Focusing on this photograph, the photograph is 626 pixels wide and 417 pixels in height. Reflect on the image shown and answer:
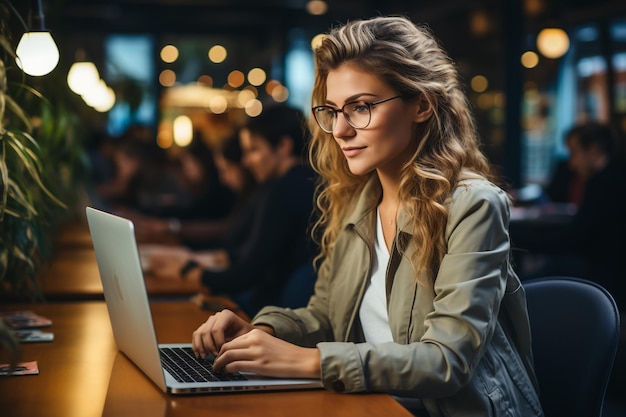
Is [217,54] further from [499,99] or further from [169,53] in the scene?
[499,99]

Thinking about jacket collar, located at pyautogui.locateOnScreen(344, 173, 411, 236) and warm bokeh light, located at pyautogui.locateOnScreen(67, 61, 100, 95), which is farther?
warm bokeh light, located at pyautogui.locateOnScreen(67, 61, 100, 95)

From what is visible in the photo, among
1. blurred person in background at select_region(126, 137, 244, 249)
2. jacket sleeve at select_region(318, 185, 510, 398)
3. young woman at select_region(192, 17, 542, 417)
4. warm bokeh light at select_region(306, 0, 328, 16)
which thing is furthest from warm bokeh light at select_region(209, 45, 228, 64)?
jacket sleeve at select_region(318, 185, 510, 398)

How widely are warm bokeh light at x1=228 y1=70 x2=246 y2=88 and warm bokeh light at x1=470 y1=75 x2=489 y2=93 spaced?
6589mm

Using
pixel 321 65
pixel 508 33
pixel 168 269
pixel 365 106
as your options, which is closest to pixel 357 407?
pixel 365 106

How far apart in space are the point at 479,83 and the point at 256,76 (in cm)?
660

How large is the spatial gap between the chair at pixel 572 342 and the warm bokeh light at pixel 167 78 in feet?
45.0

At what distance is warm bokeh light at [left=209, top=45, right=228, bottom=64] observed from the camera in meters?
15.6

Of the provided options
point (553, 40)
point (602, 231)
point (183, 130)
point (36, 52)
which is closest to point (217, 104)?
point (183, 130)

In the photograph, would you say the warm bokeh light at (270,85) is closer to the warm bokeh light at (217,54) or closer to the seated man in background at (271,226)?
the warm bokeh light at (217,54)

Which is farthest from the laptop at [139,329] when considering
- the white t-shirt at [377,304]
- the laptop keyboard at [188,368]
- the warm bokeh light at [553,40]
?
the warm bokeh light at [553,40]

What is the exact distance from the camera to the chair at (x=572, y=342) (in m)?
1.88

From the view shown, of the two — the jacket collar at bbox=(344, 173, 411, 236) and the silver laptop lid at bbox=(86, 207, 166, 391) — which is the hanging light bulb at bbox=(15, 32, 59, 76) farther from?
the jacket collar at bbox=(344, 173, 411, 236)

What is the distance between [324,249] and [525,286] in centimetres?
52

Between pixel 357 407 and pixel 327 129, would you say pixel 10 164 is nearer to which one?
pixel 327 129
